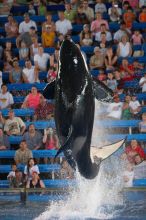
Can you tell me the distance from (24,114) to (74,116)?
1049cm

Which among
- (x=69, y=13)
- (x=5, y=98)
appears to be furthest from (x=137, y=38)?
(x=5, y=98)

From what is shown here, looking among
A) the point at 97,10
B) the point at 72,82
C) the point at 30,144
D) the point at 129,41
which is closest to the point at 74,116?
the point at 72,82

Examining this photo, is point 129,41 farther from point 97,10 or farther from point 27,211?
point 27,211

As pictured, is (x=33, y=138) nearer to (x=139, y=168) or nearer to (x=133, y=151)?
(x=133, y=151)

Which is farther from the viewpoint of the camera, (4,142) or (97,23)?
(97,23)

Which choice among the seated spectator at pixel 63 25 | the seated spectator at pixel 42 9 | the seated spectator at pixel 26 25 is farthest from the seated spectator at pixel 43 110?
the seated spectator at pixel 42 9

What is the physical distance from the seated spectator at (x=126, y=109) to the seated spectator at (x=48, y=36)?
501cm

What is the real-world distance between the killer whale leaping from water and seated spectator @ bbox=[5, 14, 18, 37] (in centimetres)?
1388

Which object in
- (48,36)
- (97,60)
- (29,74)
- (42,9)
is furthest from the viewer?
(42,9)

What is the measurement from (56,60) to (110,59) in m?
1.91

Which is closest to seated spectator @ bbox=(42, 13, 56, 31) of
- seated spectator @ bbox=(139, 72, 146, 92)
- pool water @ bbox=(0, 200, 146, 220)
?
seated spectator @ bbox=(139, 72, 146, 92)

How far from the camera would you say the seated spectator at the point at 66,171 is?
74.3ft

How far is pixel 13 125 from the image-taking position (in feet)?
82.5

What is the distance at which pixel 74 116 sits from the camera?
1531cm
